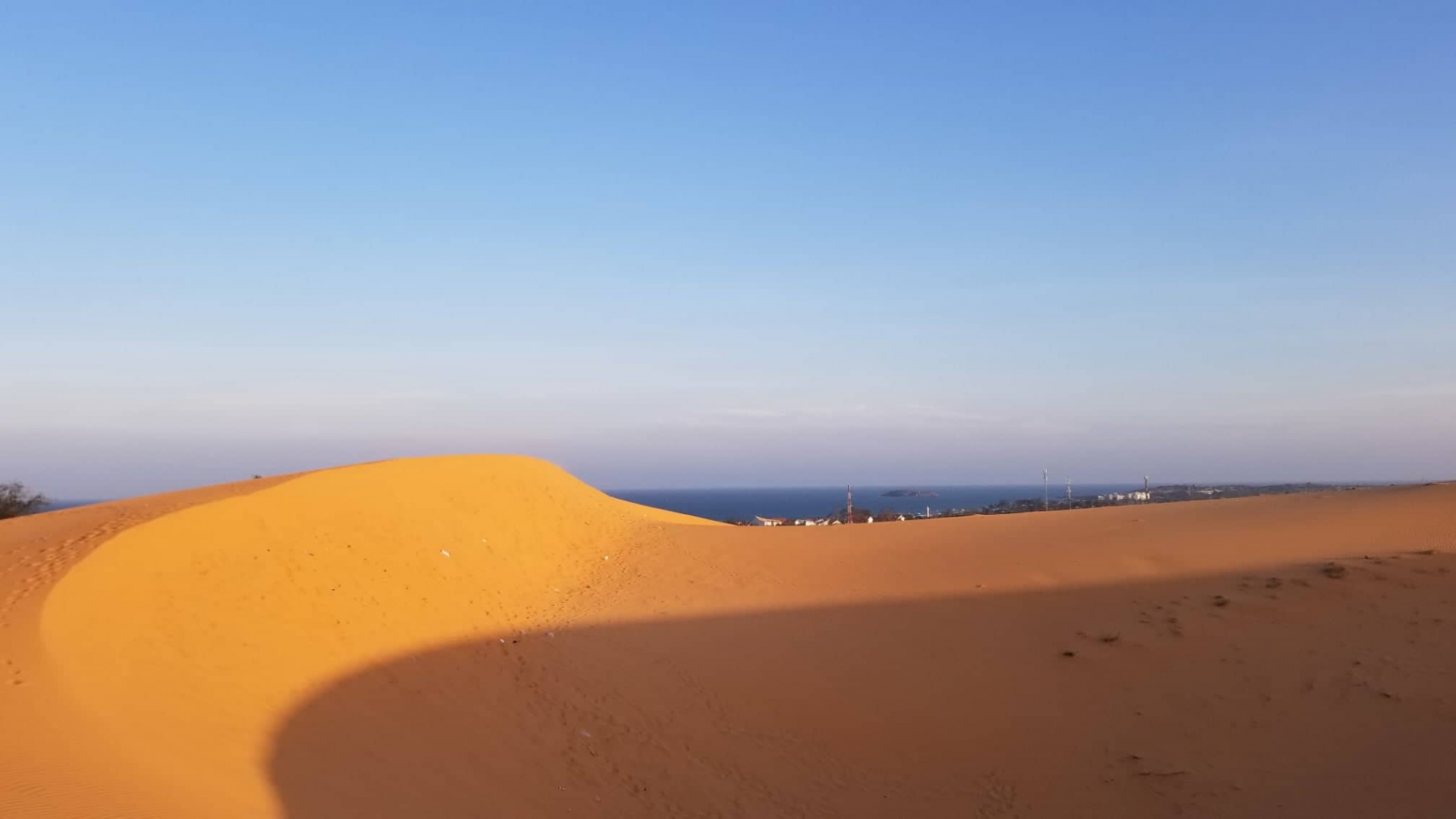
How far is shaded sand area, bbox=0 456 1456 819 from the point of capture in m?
7.17

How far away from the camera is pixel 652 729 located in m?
9.71

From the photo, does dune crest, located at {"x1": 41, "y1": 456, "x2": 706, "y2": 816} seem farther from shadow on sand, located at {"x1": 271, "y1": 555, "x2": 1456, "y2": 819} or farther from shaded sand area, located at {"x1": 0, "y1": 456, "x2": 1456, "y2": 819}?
shadow on sand, located at {"x1": 271, "y1": 555, "x2": 1456, "y2": 819}

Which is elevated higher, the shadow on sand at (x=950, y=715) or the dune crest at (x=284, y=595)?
the dune crest at (x=284, y=595)

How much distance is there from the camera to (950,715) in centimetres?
972

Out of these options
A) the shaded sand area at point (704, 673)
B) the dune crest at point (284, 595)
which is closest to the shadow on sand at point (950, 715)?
the shaded sand area at point (704, 673)

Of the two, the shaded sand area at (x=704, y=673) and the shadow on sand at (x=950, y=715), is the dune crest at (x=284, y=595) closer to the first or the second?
the shaded sand area at (x=704, y=673)

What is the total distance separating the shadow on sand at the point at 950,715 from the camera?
7.70m

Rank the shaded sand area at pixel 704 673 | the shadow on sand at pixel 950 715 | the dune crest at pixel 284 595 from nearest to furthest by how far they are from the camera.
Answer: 1. the dune crest at pixel 284 595
2. the shaded sand area at pixel 704 673
3. the shadow on sand at pixel 950 715

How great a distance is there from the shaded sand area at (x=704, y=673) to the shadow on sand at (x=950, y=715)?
4cm

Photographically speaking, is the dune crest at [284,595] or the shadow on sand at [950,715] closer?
the dune crest at [284,595]

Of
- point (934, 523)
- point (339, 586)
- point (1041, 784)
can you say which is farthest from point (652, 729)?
point (934, 523)

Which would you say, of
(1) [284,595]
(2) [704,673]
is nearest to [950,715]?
(2) [704,673]

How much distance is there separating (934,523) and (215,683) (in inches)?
573

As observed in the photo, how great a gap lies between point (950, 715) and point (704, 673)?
3110 millimetres
